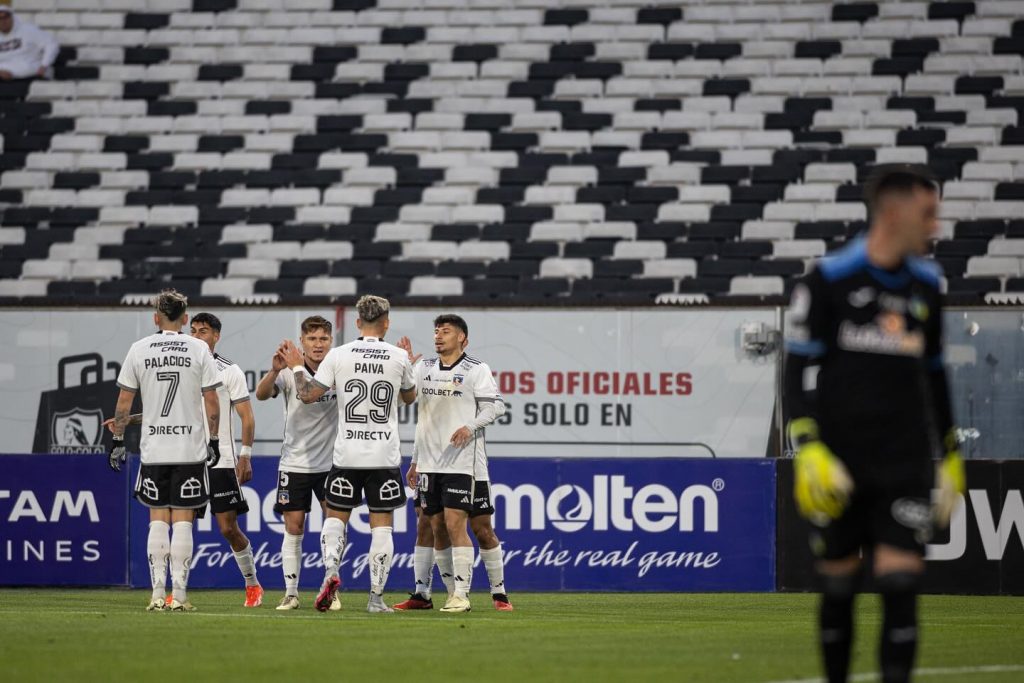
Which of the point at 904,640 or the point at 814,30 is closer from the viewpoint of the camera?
the point at 904,640

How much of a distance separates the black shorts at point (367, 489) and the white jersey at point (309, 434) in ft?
3.16

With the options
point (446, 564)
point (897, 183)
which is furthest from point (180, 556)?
point (897, 183)

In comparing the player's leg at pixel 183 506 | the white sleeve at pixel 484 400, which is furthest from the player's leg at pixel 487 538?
the player's leg at pixel 183 506

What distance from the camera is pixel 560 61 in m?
22.6

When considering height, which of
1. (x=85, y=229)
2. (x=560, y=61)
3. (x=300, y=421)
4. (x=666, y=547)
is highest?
(x=560, y=61)

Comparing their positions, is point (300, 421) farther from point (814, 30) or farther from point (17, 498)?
point (814, 30)

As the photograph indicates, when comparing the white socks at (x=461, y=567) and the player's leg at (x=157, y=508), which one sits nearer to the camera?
the player's leg at (x=157, y=508)

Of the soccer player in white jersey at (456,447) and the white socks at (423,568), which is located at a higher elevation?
the soccer player in white jersey at (456,447)

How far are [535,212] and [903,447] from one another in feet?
48.2

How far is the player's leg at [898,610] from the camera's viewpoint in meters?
5.45

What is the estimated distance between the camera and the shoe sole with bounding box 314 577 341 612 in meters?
11.0

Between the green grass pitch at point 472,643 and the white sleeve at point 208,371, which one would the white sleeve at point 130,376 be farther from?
the green grass pitch at point 472,643

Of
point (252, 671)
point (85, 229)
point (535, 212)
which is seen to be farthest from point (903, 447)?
point (85, 229)

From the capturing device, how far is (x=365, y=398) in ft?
36.9
